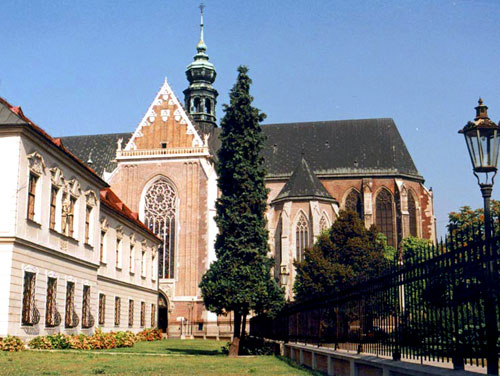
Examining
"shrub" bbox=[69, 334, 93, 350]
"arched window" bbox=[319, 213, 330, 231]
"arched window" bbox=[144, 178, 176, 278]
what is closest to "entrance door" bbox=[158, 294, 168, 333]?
"arched window" bbox=[144, 178, 176, 278]

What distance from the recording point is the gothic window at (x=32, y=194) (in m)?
22.3

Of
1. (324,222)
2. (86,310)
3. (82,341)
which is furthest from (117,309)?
(324,222)

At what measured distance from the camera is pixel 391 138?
66.6m

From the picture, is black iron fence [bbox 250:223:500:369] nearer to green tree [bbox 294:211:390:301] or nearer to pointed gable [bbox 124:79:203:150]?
green tree [bbox 294:211:390:301]

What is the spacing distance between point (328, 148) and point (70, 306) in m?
45.2

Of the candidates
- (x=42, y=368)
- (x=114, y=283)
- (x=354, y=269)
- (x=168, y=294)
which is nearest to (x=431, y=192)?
(x=354, y=269)

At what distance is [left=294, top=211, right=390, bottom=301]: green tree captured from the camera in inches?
1750

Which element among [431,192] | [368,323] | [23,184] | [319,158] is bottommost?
[368,323]

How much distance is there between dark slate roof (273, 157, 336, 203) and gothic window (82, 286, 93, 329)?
3062 centimetres

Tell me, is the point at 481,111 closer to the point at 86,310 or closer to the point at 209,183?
the point at 86,310

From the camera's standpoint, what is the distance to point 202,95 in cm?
6419

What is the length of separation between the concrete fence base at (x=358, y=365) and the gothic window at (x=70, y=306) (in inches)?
465

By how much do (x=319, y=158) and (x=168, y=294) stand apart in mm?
23666

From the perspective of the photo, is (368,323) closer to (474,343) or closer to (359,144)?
(474,343)
